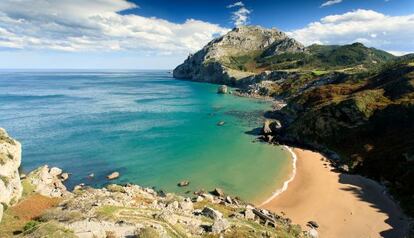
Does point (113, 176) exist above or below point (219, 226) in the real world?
below

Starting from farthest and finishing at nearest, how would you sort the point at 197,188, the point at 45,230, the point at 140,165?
1. the point at 140,165
2. the point at 197,188
3. the point at 45,230

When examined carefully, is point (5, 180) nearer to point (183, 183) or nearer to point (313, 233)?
point (183, 183)

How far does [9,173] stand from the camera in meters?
39.2

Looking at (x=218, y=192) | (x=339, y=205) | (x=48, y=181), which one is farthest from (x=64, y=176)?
(x=339, y=205)

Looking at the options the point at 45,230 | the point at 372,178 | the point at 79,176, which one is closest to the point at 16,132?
the point at 79,176

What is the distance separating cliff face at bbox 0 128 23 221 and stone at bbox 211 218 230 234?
23160 millimetres

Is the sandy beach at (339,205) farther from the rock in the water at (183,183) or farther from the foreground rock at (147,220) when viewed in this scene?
the rock in the water at (183,183)

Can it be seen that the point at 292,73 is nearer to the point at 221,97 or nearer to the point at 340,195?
the point at 221,97

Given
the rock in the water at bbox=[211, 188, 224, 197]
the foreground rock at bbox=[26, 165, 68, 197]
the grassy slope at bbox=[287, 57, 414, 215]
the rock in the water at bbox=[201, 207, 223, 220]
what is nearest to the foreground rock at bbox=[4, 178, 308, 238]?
the rock in the water at bbox=[201, 207, 223, 220]

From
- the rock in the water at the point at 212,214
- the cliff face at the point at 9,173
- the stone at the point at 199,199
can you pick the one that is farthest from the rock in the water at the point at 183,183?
the cliff face at the point at 9,173

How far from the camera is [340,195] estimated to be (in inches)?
2050

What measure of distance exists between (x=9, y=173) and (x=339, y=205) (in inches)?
1782

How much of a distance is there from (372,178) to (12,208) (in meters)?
55.2

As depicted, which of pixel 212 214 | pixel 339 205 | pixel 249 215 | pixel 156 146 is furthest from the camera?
pixel 156 146
